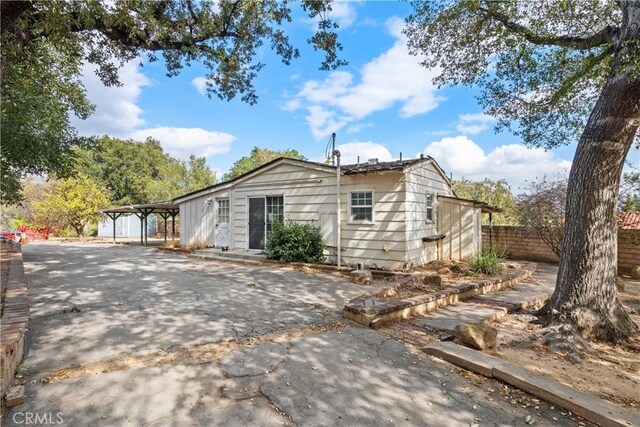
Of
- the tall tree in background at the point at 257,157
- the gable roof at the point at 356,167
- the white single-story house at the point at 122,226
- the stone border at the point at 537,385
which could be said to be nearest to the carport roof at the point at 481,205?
the gable roof at the point at 356,167

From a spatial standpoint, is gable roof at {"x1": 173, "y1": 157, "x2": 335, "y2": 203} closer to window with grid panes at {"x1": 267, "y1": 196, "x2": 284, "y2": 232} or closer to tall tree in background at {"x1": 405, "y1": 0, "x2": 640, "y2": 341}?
window with grid panes at {"x1": 267, "y1": 196, "x2": 284, "y2": 232}

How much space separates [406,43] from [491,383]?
7137mm

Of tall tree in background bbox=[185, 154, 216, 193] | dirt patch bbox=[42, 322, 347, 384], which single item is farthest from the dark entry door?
tall tree in background bbox=[185, 154, 216, 193]

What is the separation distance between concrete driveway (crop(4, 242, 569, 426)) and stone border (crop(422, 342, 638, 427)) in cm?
14

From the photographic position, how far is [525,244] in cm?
1255

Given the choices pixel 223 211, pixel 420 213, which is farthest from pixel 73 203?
pixel 420 213

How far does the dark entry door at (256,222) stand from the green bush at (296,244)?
1.69m

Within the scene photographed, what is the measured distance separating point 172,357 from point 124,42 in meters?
4.97

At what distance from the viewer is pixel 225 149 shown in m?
35.4

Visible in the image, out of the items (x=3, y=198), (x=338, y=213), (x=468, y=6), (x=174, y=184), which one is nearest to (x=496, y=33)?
(x=468, y=6)

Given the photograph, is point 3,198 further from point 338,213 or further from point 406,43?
point 406,43

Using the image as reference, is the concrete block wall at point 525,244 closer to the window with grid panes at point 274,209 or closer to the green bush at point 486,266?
the green bush at point 486,266

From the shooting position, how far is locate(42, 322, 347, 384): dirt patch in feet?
9.24

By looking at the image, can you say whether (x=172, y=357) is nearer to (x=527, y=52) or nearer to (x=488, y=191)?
(x=527, y=52)
